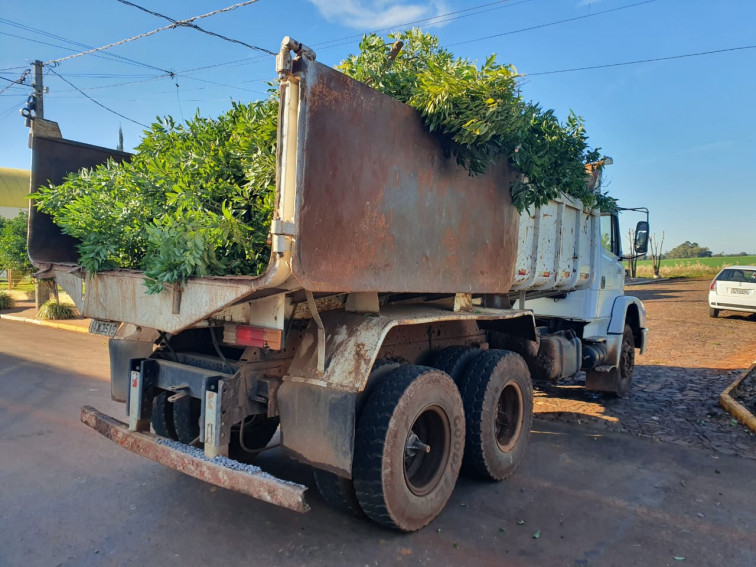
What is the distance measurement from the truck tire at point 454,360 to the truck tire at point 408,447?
0.46 meters

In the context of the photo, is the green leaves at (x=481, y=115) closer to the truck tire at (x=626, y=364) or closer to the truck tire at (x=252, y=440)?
the truck tire at (x=252, y=440)

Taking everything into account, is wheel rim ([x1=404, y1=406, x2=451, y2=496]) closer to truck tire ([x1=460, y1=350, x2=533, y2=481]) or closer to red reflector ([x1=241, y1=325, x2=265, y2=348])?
truck tire ([x1=460, y1=350, x2=533, y2=481])

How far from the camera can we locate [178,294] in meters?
3.12

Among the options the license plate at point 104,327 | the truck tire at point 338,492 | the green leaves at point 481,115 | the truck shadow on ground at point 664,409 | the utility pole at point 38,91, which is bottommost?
the truck shadow on ground at point 664,409

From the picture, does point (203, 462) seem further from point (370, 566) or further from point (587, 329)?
point (587, 329)

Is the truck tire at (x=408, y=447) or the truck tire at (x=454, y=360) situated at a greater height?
the truck tire at (x=454, y=360)

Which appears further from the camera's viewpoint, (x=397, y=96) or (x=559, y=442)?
(x=559, y=442)

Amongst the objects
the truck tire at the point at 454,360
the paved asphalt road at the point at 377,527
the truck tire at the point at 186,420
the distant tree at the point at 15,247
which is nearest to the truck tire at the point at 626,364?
the paved asphalt road at the point at 377,527

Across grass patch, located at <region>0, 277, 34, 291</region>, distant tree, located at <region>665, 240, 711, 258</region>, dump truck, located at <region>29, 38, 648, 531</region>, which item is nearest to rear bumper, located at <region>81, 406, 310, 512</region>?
dump truck, located at <region>29, 38, 648, 531</region>

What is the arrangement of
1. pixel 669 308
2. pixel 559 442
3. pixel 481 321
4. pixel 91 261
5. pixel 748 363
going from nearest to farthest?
1. pixel 91 261
2. pixel 481 321
3. pixel 559 442
4. pixel 748 363
5. pixel 669 308

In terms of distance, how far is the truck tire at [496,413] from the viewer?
4.19 metres

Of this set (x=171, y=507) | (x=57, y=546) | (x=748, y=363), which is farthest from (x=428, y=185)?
(x=748, y=363)

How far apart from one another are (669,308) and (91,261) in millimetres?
20375

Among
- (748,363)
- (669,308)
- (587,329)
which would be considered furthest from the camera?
(669,308)
